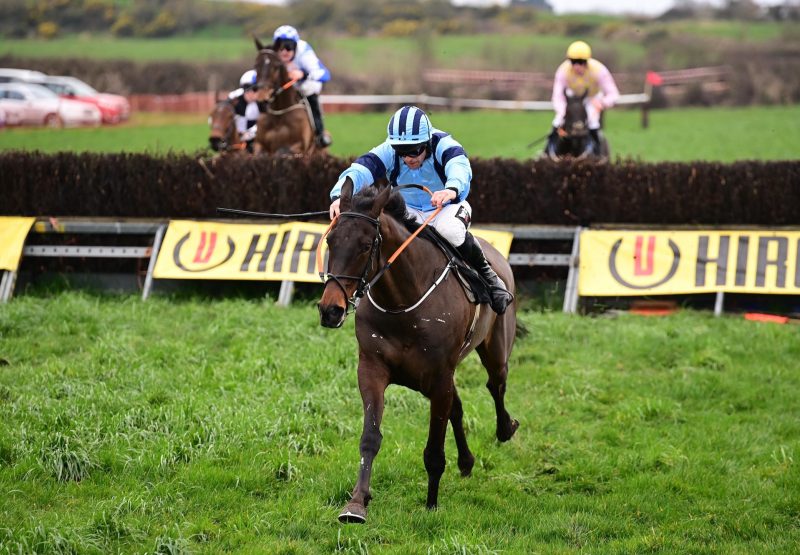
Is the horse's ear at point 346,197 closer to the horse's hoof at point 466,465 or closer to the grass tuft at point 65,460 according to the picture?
the horse's hoof at point 466,465

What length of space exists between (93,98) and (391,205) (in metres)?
28.2

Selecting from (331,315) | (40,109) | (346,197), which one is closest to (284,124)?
(346,197)

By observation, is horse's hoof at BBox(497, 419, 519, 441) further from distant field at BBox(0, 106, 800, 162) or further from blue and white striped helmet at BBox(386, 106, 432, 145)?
distant field at BBox(0, 106, 800, 162)

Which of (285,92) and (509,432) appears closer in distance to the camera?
(509,432)

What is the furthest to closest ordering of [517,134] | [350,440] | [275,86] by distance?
[517,134] < [275,86] < [350,440]

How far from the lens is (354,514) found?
5.94 metres

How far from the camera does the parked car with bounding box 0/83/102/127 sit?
29.9 m

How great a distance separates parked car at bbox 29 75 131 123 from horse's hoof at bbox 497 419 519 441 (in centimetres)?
2646

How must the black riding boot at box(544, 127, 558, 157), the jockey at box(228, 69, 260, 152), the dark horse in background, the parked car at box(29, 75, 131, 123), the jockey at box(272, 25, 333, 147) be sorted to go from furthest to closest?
the parked car at box(29, 75, 131, 123), the jockey at box(228, 69, 260, 152), the black riding boot at box(544, 127, 558, 157), the dark horse in background, the jockey at box(272, 25, 333, 147)

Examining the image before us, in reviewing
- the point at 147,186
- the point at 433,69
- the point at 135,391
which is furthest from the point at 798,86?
the point at 135,391

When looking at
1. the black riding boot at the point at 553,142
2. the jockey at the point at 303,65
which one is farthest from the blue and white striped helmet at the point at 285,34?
the black riding boot at the point at 553,142

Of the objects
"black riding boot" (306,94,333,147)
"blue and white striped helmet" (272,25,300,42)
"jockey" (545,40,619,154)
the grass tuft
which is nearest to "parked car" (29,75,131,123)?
"black riding boot" (306,94,333,147)

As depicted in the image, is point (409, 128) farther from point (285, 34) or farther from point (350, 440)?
point (285, 34)

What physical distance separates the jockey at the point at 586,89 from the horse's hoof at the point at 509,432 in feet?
26.4
